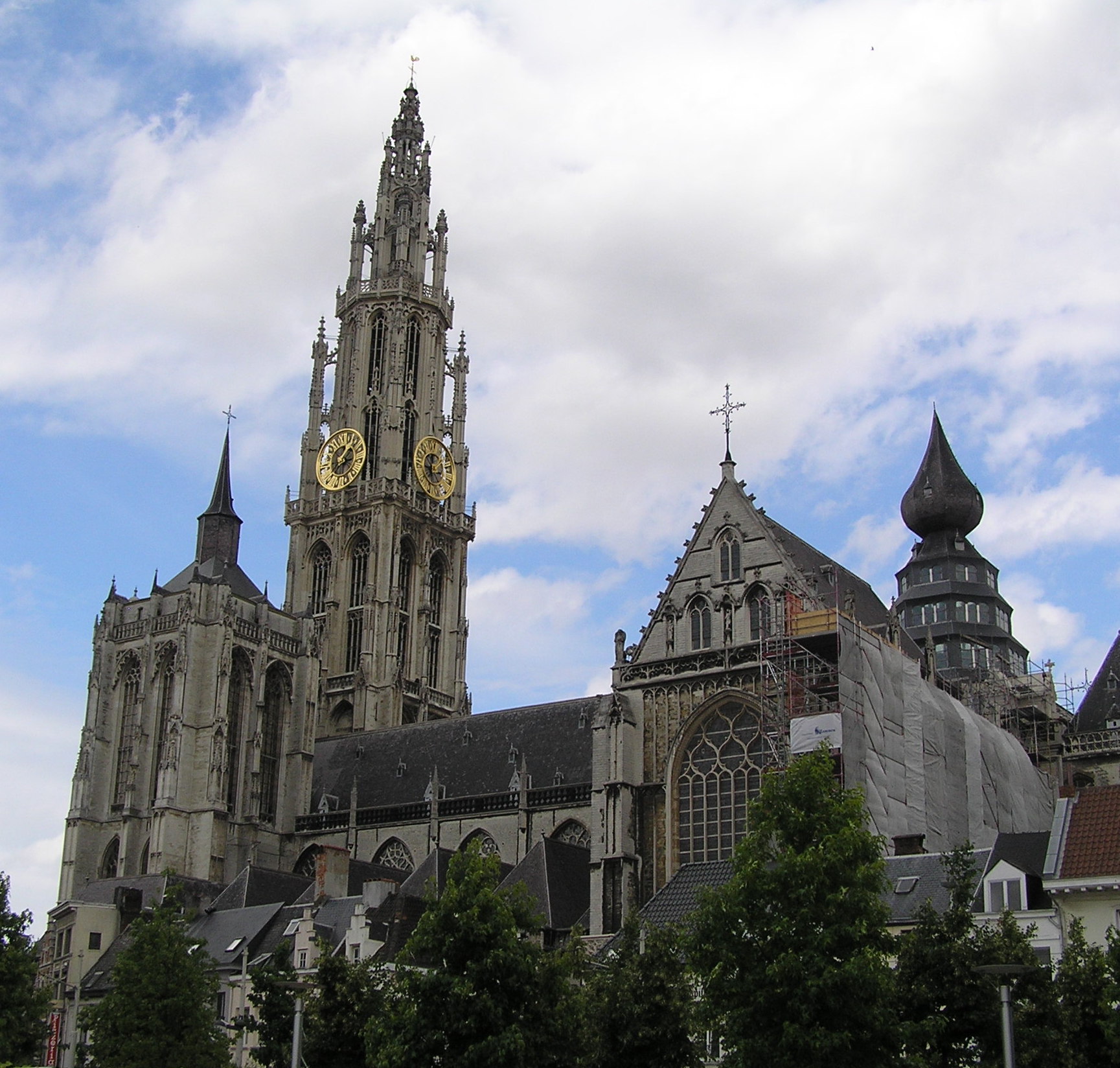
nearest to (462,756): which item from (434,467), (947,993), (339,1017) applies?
(434,467)

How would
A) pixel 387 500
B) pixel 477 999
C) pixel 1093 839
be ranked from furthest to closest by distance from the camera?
pixel 387 500, pixel 1093 839, pixel 477 999

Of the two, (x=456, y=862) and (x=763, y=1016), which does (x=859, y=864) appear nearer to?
(x=763, y=1016)

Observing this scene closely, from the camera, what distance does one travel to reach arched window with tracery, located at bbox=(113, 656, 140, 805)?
67.1 metres

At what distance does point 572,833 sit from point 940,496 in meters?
25.3

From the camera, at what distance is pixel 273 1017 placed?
3078 centimetres

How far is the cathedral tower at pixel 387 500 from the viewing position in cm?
7769

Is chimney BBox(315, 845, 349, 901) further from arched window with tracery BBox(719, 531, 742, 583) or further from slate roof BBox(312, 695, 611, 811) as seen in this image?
arched window with tracery BBox(719, 531, 742, 583)

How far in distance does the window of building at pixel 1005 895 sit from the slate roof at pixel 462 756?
24721mm

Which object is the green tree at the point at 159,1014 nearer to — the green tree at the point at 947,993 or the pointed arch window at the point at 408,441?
the green tree at the point at 947,993

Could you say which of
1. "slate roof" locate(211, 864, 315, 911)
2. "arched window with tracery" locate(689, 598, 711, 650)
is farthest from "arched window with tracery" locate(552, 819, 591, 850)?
"arched window with tracery" locate(689, 598, 711, 650)

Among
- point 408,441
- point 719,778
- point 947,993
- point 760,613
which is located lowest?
point 947,993

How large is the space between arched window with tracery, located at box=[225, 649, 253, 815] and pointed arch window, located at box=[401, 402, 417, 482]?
16529 millimetres

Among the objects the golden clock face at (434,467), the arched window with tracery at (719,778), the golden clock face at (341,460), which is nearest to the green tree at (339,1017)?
the arched window with tracery at (719,778)

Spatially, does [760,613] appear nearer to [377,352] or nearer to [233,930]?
[233,930]
